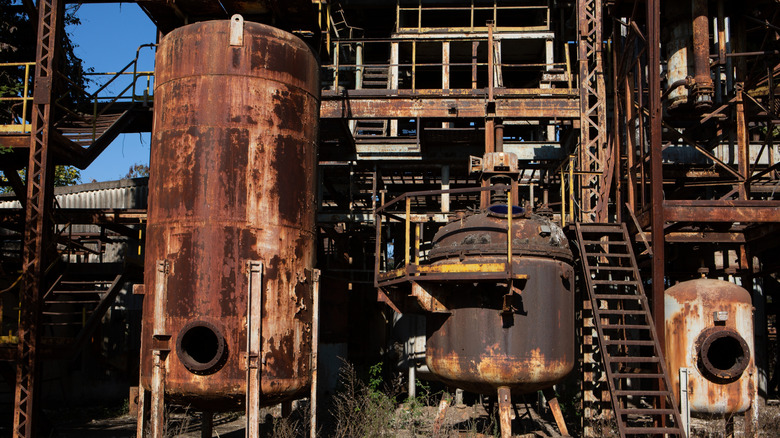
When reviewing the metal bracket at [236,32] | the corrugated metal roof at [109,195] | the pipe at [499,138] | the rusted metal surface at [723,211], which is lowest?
the rusted metal surface at [723,211]

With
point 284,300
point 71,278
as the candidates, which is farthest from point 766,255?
point 71,278

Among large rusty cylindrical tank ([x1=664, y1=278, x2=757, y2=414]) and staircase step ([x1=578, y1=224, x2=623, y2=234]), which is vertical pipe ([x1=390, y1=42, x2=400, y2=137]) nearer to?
staircase step ([x1=578, y1=224, x2=623, y2=234])

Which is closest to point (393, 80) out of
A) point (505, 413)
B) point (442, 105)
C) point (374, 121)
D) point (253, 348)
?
point (374, 121)

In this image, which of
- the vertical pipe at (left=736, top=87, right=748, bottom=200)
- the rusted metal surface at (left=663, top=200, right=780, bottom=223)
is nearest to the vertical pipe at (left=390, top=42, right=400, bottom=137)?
the vertical pipe at (left=736, top=87, right=748, bottom=200)

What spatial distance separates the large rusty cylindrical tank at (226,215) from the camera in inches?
400

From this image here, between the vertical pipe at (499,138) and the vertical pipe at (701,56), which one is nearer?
the vertical pipe at (701,56)

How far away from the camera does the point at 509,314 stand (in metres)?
11.1

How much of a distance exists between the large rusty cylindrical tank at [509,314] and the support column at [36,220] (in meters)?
7.13

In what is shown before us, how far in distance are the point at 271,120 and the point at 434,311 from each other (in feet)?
13.0

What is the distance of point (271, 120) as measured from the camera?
35.5ft

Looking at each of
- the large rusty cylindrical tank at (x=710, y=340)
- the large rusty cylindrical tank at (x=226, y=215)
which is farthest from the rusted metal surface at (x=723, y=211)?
the large rusty cylindrical tank at (x=226, y=215)

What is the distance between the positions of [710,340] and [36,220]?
1179cm

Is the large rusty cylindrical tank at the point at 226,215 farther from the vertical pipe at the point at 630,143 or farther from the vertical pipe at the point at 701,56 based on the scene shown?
the vertical pipe at the point at 701,56

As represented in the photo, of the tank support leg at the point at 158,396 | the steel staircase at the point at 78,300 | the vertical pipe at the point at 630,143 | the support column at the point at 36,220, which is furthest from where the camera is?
the steel staircase at the point at 78,300
